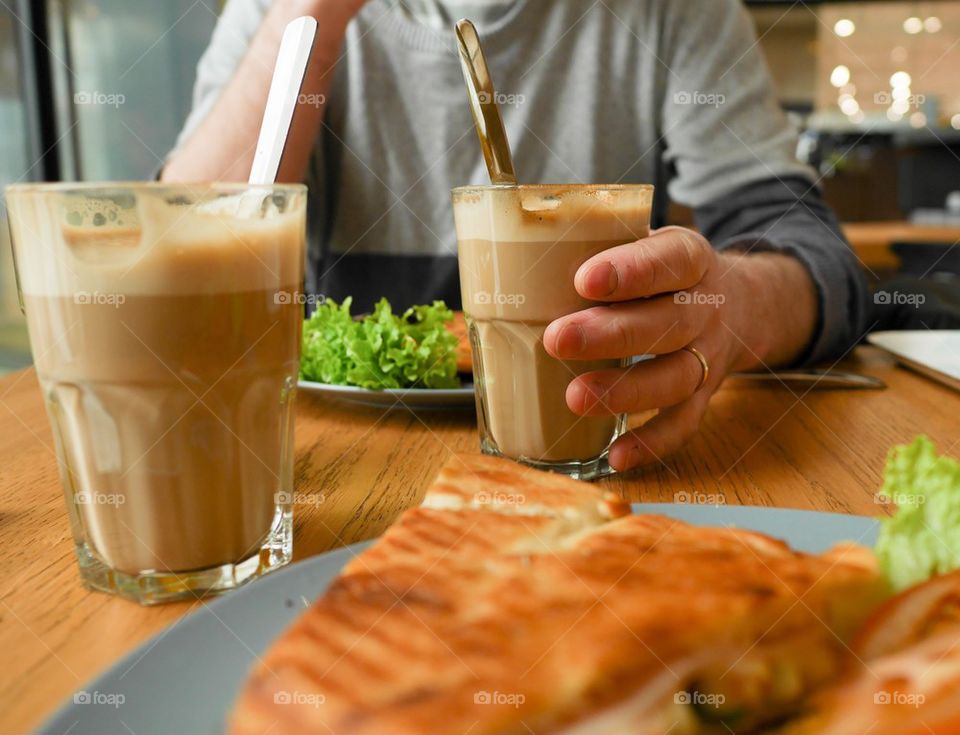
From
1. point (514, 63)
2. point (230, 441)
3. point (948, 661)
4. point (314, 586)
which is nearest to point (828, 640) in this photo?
point (948, 661)

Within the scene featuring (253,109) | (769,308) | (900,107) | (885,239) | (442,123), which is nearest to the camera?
(769,308)

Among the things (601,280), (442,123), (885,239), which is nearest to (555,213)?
(601,280)

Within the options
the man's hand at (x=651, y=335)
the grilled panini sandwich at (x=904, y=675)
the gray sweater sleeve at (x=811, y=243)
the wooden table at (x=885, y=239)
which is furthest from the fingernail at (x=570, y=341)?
the wooden table at (x=885, y=239)

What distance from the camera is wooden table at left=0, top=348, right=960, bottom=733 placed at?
1.58ft

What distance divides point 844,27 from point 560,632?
794cm

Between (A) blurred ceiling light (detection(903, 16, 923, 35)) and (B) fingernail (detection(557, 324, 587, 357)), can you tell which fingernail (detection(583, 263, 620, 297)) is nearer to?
(B) fingernail (detection(557, 324, 587, 357))

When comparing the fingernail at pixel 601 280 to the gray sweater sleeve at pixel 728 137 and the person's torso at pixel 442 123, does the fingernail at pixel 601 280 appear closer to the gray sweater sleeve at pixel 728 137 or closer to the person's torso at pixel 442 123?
the gray sweater sleeve at pixel 728 137

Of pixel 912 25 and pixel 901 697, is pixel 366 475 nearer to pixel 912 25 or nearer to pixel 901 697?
pixel 901 697

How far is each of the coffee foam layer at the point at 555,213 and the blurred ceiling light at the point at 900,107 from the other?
7.40m

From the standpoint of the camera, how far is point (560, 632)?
37cm

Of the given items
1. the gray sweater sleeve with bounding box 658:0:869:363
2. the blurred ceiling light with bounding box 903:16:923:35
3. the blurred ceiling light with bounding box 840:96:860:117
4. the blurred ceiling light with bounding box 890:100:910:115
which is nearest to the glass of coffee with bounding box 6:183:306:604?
the gray sweater sleeve with bounding box 658:0:869:363

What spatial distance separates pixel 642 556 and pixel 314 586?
0.19 metres

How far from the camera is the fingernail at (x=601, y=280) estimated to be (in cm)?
75

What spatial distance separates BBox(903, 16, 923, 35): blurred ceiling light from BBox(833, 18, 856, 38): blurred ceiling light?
1.31 feet
